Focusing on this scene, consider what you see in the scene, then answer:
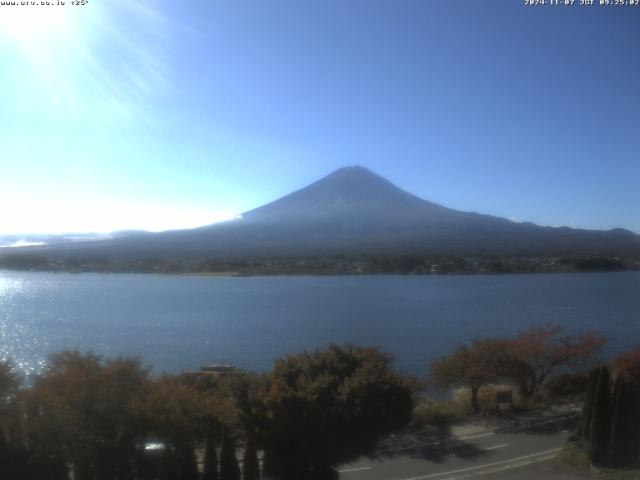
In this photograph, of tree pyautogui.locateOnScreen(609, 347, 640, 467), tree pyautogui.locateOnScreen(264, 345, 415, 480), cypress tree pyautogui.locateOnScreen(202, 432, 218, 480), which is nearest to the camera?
tree pyautogui.locateOnScreen(264, 345, 415, 480)

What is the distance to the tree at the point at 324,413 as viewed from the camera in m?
6.05

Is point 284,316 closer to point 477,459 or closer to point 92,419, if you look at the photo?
point 477,459

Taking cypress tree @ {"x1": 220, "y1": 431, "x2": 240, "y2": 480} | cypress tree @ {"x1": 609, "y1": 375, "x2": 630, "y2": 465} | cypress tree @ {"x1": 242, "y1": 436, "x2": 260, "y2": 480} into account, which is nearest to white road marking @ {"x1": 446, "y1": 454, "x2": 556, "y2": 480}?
cypress tree @ {"x1": 609, "y1": 375, "x2": 630, "y2": 465}

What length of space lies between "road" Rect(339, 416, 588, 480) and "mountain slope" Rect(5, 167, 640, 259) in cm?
5824

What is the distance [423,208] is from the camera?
90.4 meters

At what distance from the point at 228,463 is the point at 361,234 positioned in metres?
73.1

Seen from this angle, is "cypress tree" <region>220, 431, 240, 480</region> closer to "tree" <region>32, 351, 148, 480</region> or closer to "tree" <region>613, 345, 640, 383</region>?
"tree" <region>32, 351, 148, 480</region>

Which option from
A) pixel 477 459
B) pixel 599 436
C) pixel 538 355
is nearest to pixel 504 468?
pixel 477 459

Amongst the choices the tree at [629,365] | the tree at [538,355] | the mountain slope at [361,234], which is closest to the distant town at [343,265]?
the mountain slope at [361,234]

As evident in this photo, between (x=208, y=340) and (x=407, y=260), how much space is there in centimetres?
4260

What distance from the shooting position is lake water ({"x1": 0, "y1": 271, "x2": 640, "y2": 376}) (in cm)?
2067

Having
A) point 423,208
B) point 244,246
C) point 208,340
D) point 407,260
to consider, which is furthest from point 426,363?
point 423,208

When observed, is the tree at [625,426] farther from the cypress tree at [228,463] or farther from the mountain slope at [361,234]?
the mountain slope at [361,234]

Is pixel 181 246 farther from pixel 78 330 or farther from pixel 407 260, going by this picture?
pixel 78 330
